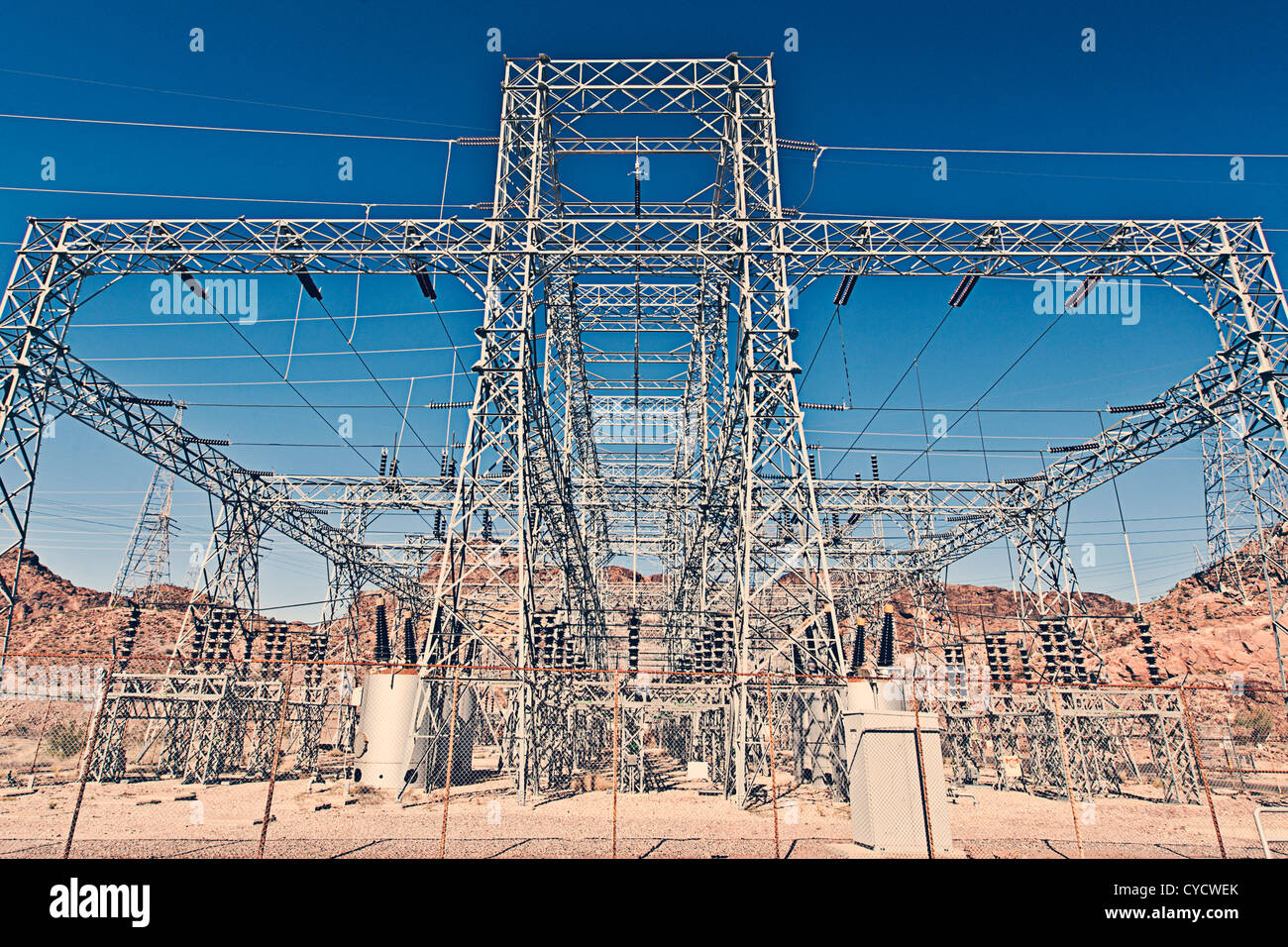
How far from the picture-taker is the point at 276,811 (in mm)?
15062

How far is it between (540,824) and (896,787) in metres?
6.76

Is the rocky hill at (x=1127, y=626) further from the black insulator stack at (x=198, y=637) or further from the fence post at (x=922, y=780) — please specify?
the fence post at (x=922, y=780)

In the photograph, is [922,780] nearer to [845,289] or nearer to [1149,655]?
[845,289]

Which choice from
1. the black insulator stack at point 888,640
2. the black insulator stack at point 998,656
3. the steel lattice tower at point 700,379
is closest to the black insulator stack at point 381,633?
the steel lattice tower at point 700,379

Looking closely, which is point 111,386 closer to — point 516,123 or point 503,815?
point 516,123

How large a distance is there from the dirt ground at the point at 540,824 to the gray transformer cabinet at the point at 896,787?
437mm

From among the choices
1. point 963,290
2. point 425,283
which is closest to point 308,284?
point 425,283

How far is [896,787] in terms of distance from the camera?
9.15 metres

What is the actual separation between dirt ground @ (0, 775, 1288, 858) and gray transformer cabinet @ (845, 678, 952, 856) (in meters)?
0.44

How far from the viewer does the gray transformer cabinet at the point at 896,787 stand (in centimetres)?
895

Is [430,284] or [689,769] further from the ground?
[430,284]

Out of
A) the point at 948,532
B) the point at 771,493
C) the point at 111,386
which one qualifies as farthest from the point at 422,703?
the point at 948,532
